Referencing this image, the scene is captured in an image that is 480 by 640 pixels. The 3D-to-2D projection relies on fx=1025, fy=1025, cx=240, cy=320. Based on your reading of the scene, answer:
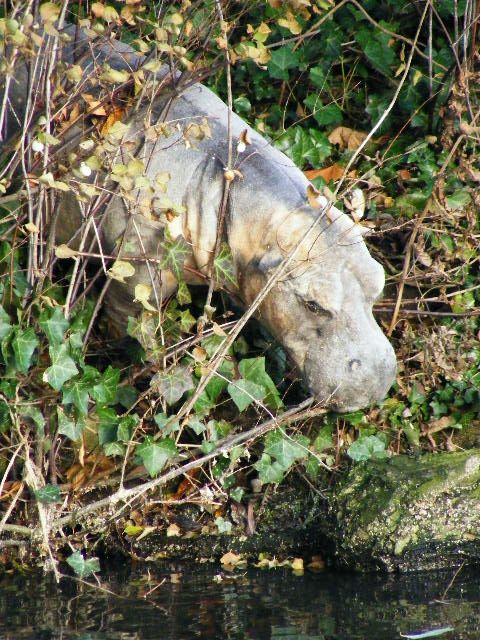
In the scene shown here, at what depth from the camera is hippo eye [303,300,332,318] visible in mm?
4906

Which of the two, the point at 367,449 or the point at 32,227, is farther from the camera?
the point at 367,449

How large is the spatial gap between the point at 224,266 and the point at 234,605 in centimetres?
164

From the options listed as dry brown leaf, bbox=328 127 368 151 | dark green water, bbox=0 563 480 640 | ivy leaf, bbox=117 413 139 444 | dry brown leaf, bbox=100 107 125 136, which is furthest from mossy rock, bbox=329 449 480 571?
dry brown leaf, bbox=328 127 368 151

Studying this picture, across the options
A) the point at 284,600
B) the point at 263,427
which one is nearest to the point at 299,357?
the point at 263,427

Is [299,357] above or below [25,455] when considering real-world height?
above

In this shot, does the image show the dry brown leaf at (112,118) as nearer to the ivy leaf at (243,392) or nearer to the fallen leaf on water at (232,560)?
the ivy leaf at (243,392)

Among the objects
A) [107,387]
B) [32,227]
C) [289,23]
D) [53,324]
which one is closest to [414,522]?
[107,387]

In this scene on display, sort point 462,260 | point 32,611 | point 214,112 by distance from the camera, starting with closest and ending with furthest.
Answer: point 32,611
point 214,112
point 462,260

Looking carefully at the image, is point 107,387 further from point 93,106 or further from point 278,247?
point 93,106

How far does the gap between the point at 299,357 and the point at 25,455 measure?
1.48 metres

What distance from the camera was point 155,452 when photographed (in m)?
5.08

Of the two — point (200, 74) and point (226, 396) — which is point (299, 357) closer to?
point (226, 396)

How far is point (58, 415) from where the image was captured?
520 cm

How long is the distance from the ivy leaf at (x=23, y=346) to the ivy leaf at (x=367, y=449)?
1775mm
